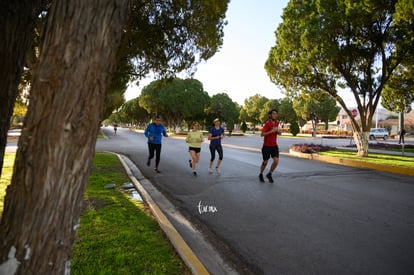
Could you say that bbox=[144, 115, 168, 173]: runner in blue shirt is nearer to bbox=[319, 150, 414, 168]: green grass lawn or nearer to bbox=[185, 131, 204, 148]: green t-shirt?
bbox=[185, 131, 204, 148]: green t-shirt

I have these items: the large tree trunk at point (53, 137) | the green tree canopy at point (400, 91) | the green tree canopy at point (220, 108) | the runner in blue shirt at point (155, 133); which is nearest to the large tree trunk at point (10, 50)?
the large tree trunk at point (53, 137)

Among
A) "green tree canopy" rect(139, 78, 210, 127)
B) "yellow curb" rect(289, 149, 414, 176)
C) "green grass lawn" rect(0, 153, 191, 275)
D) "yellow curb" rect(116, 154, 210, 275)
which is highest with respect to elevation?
"green tree canopy" rect(139, 78, 210, 127)

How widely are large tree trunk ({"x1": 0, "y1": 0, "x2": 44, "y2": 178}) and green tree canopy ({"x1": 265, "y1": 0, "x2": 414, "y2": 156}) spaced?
12.1 metres

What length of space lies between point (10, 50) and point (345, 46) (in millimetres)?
13491

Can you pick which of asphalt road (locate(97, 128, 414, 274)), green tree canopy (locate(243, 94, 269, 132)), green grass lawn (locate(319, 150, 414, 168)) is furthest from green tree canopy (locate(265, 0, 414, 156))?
green tree canopy (locate(243, 94, 269, 132))

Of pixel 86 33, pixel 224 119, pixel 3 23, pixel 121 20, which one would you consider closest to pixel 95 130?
pixel 86 33

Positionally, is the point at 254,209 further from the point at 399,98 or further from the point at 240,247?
the point at 399,98

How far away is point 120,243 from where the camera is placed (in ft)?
10.6

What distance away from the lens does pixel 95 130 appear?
154 centimetres

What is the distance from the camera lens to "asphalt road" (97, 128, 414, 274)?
302 centimetres

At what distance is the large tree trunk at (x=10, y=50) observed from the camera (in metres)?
1.73

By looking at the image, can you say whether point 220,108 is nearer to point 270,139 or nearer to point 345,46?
point 345,46

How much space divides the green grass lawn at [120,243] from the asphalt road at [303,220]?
2.38 feet

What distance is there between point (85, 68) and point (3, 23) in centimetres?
79
